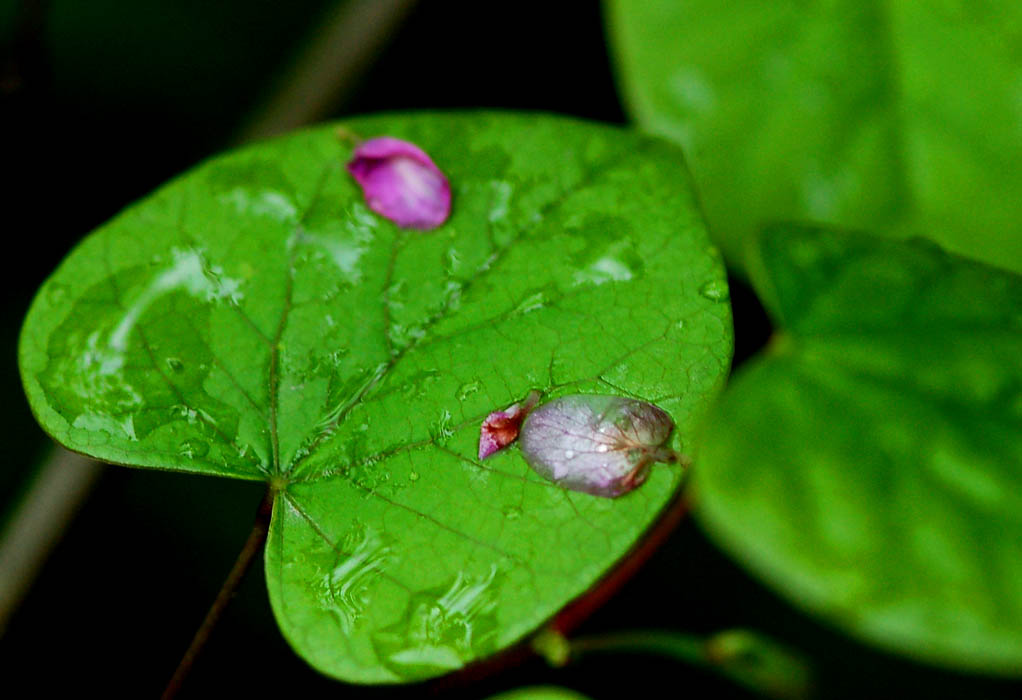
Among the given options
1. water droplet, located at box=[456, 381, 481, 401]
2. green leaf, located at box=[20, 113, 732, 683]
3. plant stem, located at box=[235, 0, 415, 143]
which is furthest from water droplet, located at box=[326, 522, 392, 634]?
plant stem, located at box=[235, 0, 415, 143]

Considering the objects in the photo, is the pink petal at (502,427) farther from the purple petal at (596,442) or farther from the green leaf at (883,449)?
the green leaf at (883,449)

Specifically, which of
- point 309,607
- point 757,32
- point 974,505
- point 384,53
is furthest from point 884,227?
point 384,53

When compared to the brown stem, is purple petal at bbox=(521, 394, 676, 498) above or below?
above

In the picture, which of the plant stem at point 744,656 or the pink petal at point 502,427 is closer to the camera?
the pink petal at point 502,427

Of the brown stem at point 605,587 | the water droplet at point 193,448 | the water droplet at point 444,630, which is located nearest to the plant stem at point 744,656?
the brown stem at point 605,587

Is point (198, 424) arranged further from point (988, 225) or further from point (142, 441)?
point (988, 225)

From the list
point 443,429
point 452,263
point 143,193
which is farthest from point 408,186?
point 143,193

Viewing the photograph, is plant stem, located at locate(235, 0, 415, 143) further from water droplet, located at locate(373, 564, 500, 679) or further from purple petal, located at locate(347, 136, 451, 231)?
water droplet, located at locate(373, 564, 500, 679)
